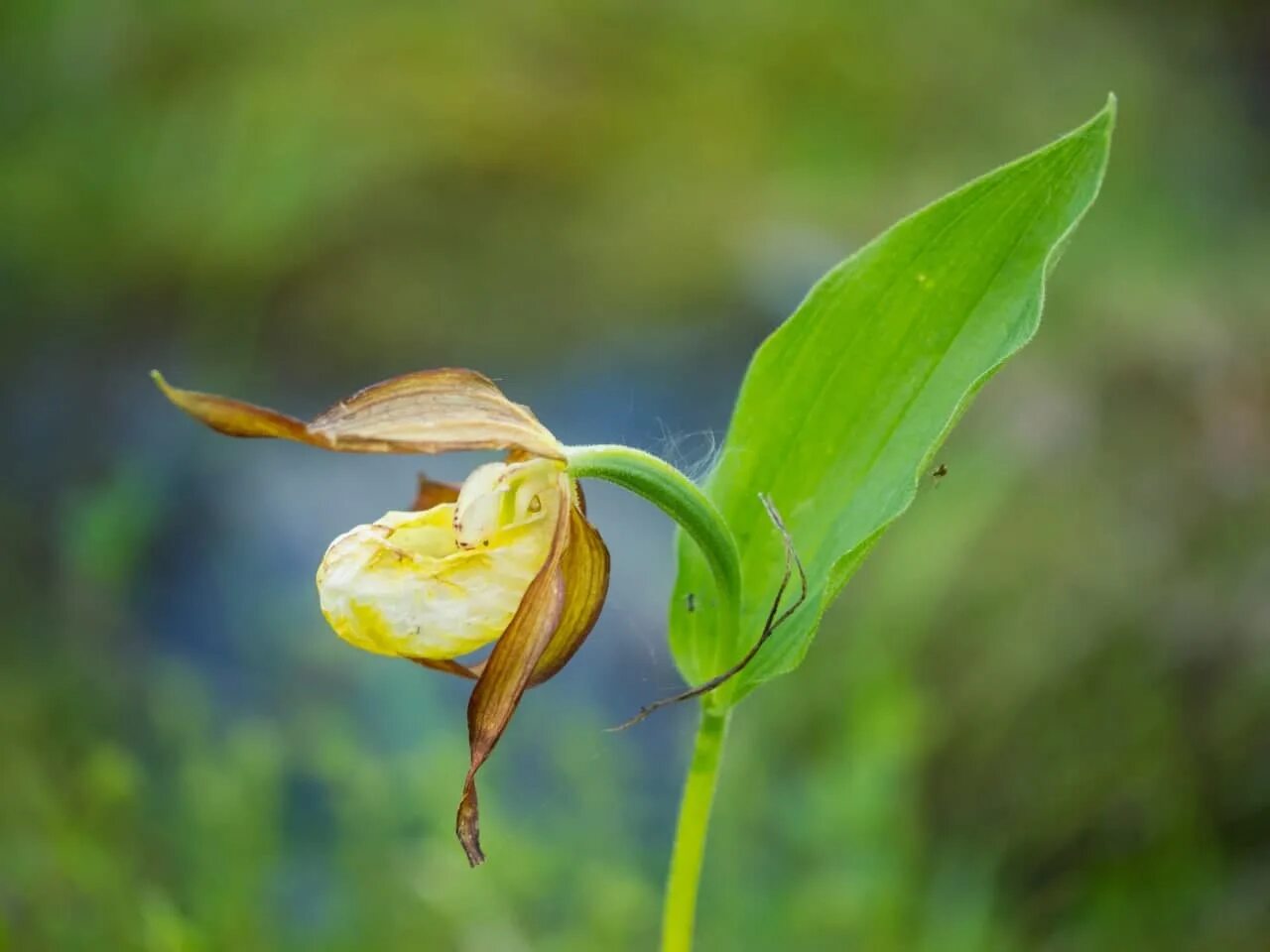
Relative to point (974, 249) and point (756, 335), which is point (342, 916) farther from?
point (756, 335)

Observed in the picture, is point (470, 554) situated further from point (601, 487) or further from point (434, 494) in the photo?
point (601, 487)

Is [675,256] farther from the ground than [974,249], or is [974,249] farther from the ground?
[675,256]

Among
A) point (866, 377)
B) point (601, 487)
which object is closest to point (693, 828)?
point (866, 377)

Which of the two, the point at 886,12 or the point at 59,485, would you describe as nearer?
the point at 59,485

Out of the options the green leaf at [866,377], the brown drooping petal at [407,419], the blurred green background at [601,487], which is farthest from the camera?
the blurred green background at [601,487]

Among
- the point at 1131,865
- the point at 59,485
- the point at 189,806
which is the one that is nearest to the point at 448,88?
the point at 59,485

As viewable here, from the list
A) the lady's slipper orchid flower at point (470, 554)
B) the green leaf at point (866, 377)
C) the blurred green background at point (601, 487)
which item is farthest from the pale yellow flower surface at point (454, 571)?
the blurred green background at point (601, 487)

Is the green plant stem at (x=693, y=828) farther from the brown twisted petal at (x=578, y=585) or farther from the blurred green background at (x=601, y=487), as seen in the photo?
the blurred green background at (x=601, y=487)
